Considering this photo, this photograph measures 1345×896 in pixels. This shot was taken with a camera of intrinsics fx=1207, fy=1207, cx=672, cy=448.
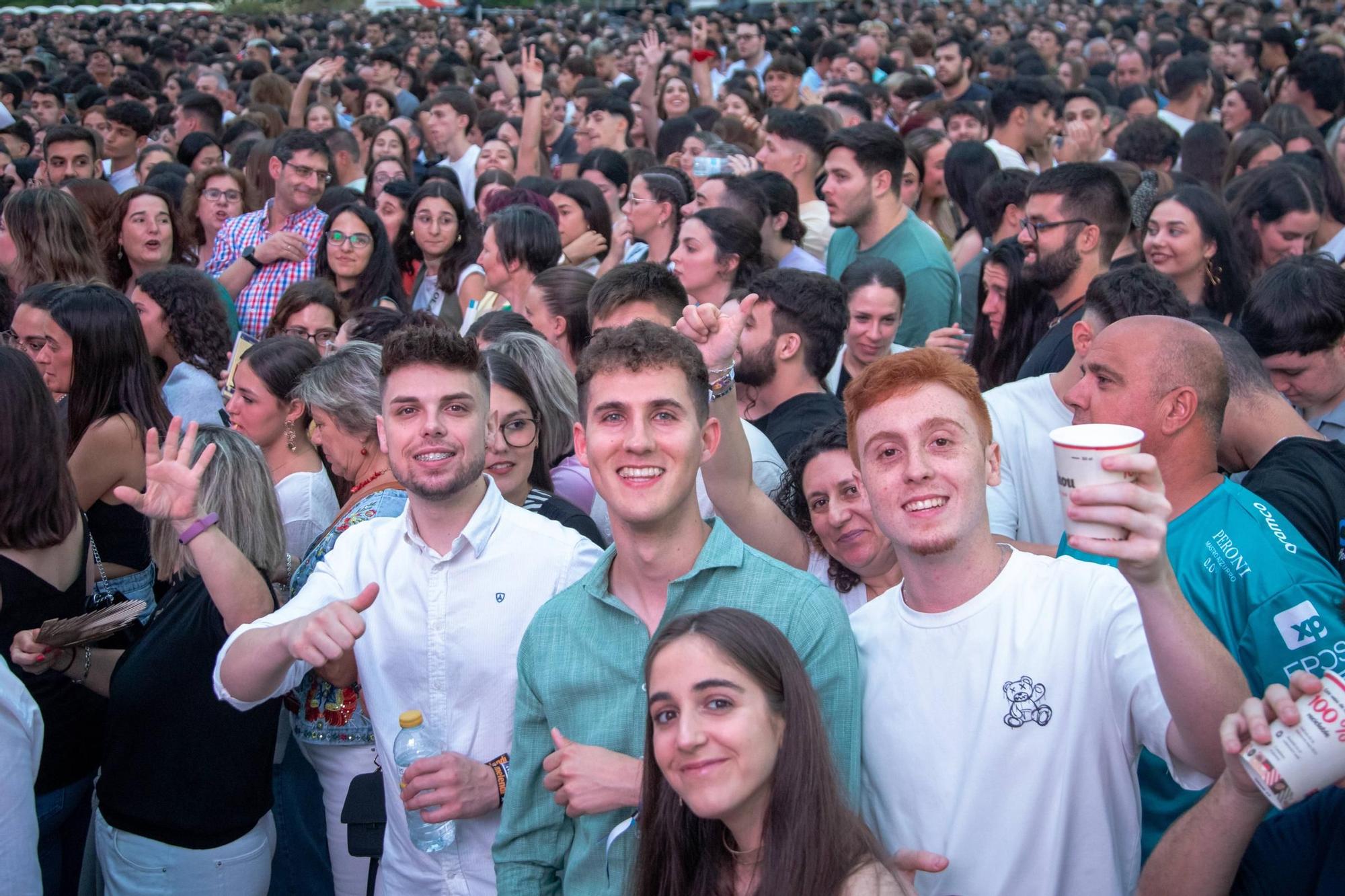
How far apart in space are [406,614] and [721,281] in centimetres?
280

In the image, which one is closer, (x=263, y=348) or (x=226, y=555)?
(x=226, y=555)

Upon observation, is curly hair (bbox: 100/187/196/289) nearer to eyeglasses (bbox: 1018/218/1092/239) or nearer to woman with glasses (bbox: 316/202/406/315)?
woman with glasses (bbox: 316/202/406/315)

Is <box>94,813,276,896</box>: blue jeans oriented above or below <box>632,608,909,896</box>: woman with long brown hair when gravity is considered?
below

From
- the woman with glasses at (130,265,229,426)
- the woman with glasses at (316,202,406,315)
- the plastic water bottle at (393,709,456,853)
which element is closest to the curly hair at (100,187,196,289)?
the woman with glasses at (316,202,406,315)

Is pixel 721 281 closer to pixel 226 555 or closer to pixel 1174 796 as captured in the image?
pixel 226 555

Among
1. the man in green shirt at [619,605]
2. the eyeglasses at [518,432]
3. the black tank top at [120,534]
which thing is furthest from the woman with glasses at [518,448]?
the black tank top at [120,534]

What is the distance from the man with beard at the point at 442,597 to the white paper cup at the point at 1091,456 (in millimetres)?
1289

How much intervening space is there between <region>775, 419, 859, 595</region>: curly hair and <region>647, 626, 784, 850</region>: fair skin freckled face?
120 centimetres

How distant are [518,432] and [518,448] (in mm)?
55

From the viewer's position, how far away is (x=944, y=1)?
28.2 m

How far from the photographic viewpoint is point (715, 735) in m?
2.12

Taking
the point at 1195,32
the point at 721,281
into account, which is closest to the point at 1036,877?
the point at 721,281

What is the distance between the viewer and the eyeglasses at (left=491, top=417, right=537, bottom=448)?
3809 mm

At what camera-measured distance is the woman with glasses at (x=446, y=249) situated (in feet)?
22.3
